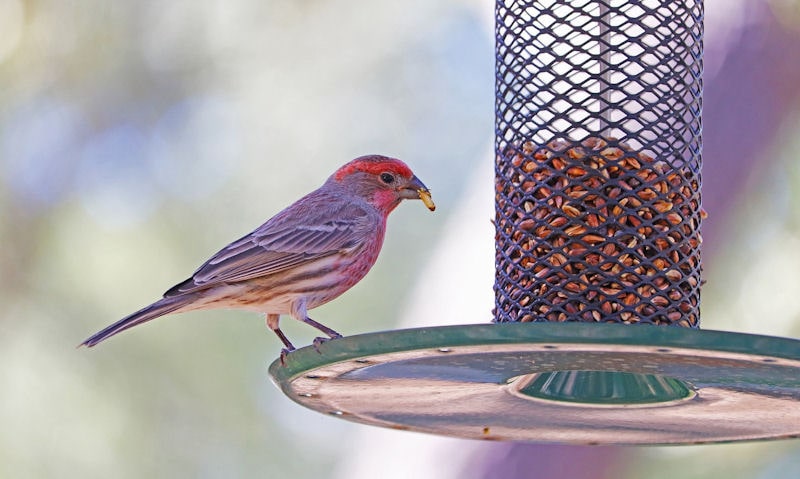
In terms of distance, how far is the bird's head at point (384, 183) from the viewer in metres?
6.08

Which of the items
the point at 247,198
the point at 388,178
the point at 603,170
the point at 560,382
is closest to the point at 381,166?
the point at 388,178

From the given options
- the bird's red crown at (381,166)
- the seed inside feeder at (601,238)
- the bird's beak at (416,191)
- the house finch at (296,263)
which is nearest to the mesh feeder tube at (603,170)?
the seed inside feeder at (601,238)

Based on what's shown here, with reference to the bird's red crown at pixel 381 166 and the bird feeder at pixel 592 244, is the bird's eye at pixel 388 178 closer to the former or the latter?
the bird's red crown at pixel 381 166

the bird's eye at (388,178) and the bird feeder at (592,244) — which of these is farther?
the bird's eye at (388,178)

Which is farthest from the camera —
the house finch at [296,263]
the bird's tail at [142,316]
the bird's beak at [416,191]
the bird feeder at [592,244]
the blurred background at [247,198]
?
the blurred background at [247,198]

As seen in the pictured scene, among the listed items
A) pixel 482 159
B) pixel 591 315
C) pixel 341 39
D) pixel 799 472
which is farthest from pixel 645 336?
pixel 341 39

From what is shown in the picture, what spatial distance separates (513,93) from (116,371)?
4797 mm

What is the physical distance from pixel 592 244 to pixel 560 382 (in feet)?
1.55

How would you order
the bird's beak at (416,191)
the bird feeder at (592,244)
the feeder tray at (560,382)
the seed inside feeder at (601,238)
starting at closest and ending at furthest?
the feeder tray at (560,382)
the bird feeder at (592,244)
the seed inside feeder at (601,238)
the bird's beak at (416,191)

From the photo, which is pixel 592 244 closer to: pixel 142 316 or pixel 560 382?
pixel 560 382

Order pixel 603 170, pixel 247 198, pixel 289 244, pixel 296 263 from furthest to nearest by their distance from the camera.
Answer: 1. pixel 247 198
2. pixel 289 244
3. pixel 296 263
4. pixel 603 170

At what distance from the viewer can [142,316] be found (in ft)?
17.7

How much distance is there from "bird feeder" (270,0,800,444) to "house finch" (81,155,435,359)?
3.57 ft

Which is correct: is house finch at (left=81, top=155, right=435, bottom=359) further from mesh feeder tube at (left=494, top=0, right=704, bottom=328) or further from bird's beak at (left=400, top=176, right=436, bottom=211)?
mesh feeder tube at (left=494, top=0, right=704, bottom=328)
